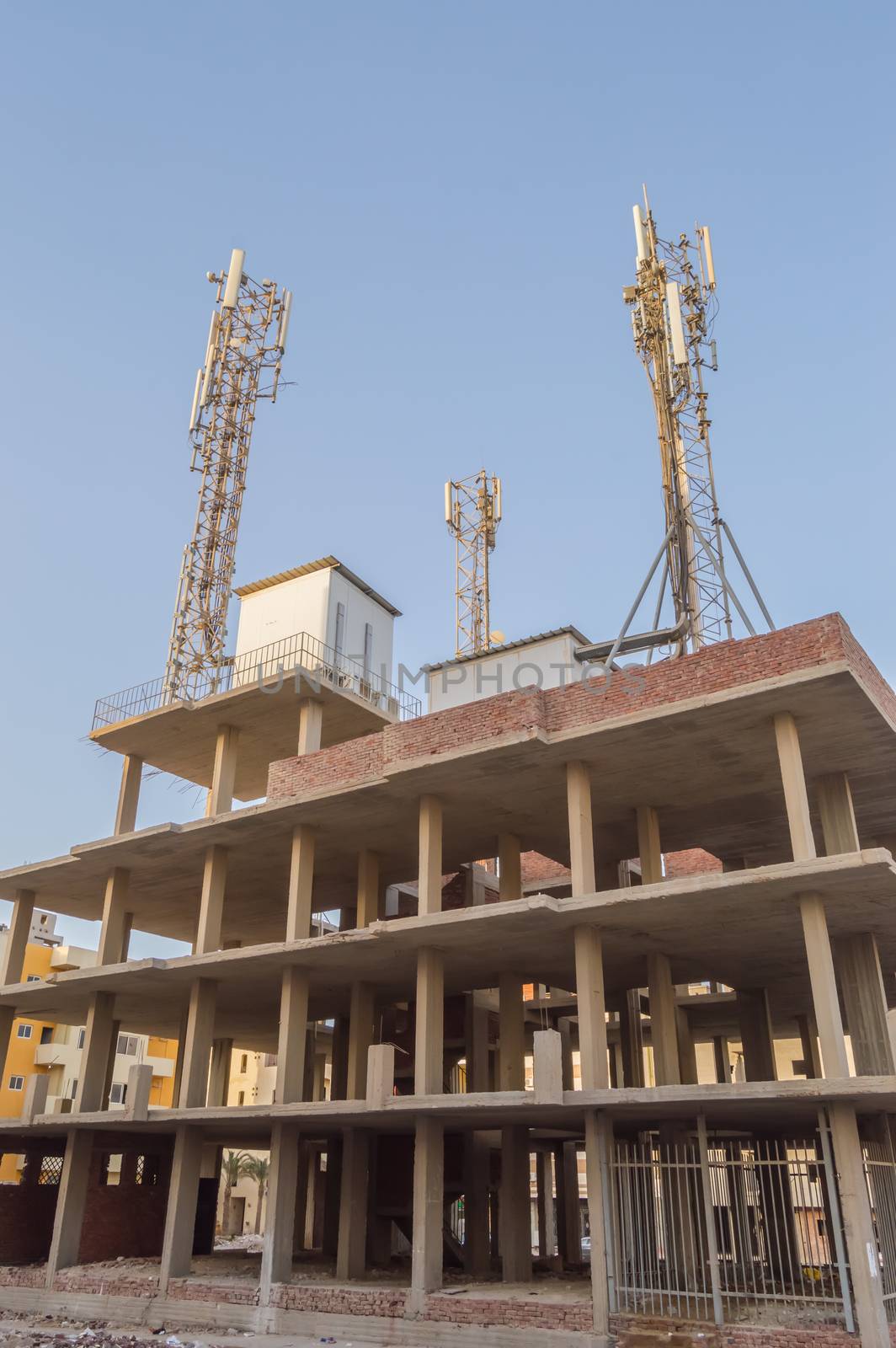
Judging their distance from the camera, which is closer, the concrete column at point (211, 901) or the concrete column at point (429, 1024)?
the concrete column at point (429, 1024)

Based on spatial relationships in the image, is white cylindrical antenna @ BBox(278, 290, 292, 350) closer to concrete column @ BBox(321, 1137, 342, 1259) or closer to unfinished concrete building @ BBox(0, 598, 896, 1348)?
unfinished concrete building @ BBox(0, 598, 896, 1348)

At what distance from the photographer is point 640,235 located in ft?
99.3

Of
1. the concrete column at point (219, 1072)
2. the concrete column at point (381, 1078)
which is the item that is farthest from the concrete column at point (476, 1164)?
the concrete column at point (219, 1072)

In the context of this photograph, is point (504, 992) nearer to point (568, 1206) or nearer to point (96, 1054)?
point (568, 1206)

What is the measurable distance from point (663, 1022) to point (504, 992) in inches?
143

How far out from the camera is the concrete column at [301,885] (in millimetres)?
22875

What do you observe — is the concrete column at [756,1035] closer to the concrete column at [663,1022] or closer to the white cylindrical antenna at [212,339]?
the concrete column at [663,1022]

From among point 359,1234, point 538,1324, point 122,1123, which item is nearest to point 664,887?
point 538,1324

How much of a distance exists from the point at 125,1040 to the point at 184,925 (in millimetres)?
29565

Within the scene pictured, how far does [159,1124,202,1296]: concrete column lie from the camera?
22516 mm

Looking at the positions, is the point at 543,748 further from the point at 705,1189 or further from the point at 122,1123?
the point at 122,1123

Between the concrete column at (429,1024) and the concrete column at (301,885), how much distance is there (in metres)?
2.93

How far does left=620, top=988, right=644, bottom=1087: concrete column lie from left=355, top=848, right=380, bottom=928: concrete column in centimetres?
682

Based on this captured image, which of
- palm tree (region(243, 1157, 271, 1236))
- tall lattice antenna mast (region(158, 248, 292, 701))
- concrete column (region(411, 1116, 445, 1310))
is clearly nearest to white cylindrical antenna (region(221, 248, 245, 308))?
tall lattice antenna mast (region(158, 248, 292, 701))
